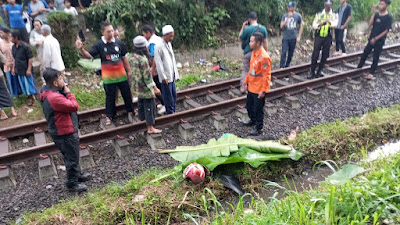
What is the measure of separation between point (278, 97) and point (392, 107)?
227cm

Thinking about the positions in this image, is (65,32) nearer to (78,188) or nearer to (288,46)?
(78,188)

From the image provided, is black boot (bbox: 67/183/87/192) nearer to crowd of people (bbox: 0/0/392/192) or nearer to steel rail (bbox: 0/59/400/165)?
crowd of people (bbox: 0/0/392/192)

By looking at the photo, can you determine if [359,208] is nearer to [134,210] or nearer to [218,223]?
[218,223]

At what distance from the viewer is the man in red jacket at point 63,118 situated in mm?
4031

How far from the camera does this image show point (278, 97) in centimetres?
710

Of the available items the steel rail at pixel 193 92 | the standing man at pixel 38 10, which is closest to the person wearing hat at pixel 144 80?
the steel rail at pixel 193 92

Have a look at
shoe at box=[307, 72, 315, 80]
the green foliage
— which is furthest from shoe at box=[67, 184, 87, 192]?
shoe at box=[307, 72, 315, 80]

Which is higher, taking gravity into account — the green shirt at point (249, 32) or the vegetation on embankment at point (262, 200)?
the green shirt at point (249, 32)

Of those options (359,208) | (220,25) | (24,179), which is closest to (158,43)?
(24,179)

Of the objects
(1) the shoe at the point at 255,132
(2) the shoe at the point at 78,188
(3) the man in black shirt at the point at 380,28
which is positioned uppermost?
(3) the man in black shirt at the point at 380,28

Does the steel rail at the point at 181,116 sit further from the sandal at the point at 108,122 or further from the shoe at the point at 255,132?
the shoe at the point at 255,132

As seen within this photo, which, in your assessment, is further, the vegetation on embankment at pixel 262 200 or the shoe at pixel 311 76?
the shoe at pixel 311 76

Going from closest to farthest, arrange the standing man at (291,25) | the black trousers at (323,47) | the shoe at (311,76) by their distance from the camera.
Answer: the black trousers at (323,47) → the shoe at (311,76) → the standing man at (291,25)

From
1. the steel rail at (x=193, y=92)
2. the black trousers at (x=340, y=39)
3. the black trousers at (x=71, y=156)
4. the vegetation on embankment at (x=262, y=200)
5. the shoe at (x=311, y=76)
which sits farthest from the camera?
the black trousers at (x=340, y=39)
